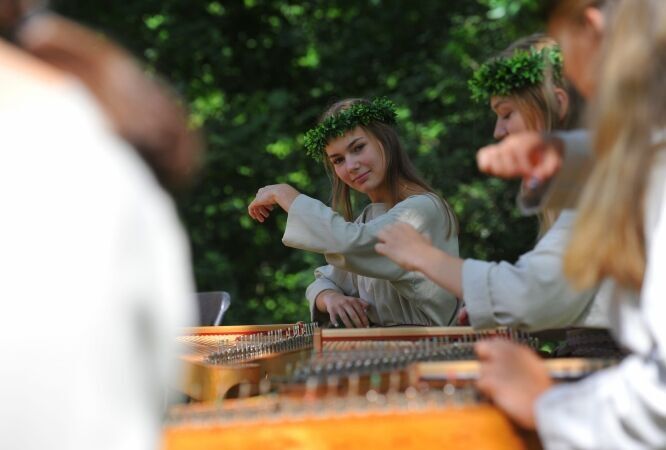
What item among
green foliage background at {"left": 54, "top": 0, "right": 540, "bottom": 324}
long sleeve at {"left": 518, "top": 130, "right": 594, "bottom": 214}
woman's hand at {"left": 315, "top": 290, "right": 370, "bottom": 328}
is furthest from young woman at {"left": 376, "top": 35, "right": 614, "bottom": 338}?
green foliage background at {"left": 54, "top": 0, "right": 540, "bottom": 324}

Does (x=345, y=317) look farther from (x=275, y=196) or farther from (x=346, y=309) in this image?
(x=275, y=196)

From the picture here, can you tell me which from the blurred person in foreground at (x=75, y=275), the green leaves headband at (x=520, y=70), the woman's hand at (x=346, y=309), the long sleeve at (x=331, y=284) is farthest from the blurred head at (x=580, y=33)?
the long sleeve at (x=331, y=284)

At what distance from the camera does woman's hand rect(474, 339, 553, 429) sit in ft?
5.50

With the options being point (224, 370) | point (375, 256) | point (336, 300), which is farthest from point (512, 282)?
point (336, 300)

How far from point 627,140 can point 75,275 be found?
3.28ft

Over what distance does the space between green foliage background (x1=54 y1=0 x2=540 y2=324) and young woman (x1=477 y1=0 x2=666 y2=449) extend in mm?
6154

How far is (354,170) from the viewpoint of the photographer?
166 inches

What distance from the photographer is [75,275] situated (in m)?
0.88

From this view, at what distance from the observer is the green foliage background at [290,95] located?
7918mm

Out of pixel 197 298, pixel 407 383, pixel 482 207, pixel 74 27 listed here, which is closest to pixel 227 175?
pixel 482 207

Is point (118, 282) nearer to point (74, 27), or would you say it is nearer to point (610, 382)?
point (74, 27)

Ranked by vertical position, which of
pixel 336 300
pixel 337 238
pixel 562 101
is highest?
pixel 562 101

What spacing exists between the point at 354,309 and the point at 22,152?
3.01m

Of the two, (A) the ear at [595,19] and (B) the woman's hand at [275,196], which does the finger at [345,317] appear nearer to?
(B) the woman's hand at [275,196]
